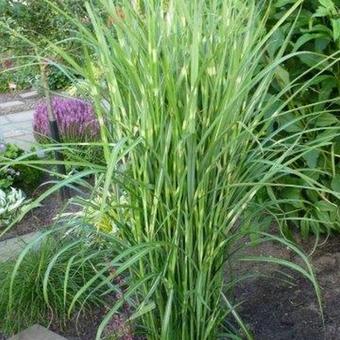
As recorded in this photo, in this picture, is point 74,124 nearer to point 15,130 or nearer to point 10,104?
point 15,130

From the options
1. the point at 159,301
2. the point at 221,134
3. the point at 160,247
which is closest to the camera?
the point at 221,134

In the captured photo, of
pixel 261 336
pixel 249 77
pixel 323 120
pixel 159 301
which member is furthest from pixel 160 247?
pixel 323 120

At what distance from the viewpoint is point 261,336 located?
2.29m

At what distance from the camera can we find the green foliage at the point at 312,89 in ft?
7.79

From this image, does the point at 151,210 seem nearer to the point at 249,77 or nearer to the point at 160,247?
the point at 160,247

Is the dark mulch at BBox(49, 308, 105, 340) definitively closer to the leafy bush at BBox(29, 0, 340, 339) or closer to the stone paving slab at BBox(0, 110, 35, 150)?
the leafy bush at BBox(29, 0, 340, 339)

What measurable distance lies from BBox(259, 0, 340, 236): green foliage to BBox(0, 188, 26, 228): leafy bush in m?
1.79

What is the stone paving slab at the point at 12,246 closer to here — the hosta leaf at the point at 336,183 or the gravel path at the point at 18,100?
the hosta leaf at the point at 336,183

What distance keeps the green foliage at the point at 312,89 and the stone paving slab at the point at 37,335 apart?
3.51 feet

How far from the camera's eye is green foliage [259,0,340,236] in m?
2.38

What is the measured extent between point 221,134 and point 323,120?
103 cm

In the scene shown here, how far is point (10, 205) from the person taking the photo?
149 inches

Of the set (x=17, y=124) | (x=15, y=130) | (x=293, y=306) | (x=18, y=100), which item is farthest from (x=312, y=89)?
(x=18, y=100)

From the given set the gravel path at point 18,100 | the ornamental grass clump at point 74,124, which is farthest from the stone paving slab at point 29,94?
the ornamental grass clump at point 74,124
